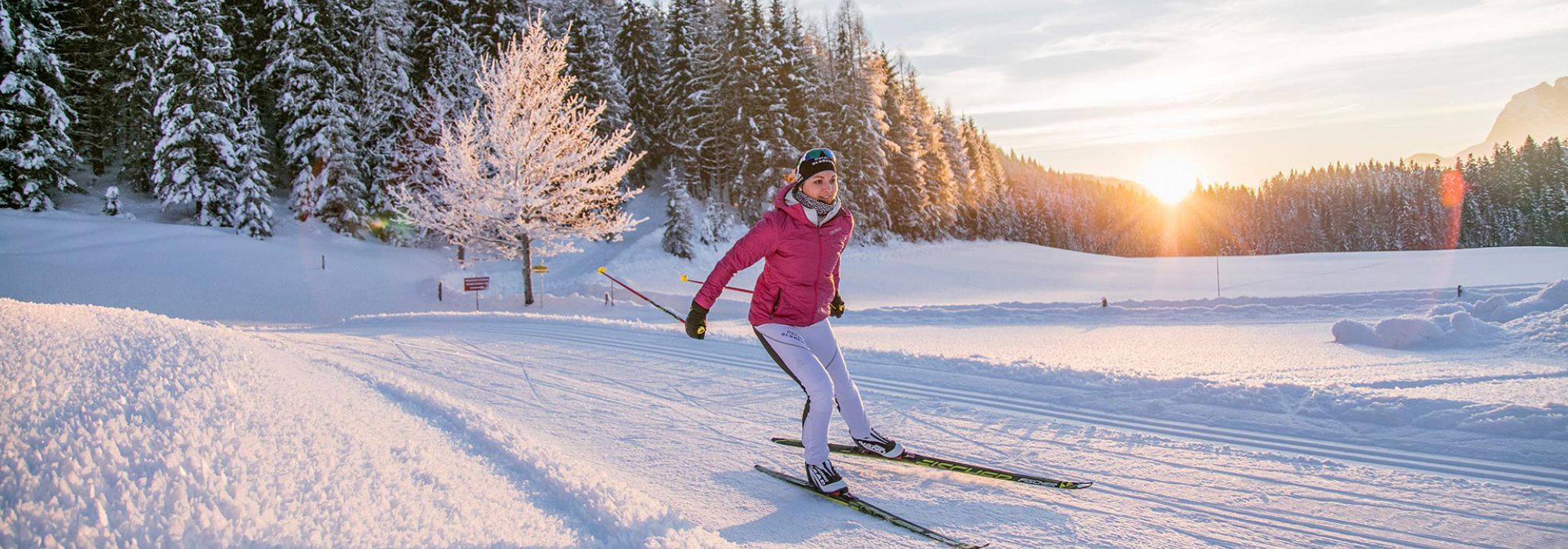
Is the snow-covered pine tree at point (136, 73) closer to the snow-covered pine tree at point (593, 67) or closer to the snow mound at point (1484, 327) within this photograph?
the snow-covered pine tree at point (593, 67)

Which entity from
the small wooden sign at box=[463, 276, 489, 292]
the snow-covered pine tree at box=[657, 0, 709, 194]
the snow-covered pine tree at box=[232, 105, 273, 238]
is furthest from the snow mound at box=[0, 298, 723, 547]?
the snow-covered pine tree at box=[657, 0, 709, 194]

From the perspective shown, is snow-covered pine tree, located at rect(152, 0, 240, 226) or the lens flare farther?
the lens flare

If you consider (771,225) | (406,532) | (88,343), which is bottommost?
(406,532)

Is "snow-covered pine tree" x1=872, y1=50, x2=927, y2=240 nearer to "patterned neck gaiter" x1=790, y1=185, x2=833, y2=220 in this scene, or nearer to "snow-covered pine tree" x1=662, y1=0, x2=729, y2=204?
"snow-covered pine tree" x1=662, y1=0, x2=729, y2=204

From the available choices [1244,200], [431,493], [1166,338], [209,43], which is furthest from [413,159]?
[1244,200]

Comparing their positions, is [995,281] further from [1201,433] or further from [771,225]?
[771,225]

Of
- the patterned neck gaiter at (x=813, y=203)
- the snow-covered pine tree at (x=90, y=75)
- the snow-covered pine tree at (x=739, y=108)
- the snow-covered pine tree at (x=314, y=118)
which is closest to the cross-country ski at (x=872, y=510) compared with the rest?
the patterned neck gaiter at (x=813, y=203)

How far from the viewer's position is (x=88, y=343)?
329 cm

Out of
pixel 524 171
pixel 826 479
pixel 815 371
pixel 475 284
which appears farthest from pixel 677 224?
pixel 826 479

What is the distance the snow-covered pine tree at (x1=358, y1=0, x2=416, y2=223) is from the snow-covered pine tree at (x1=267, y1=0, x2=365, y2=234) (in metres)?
1.07

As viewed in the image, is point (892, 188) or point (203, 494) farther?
point (892, 188)

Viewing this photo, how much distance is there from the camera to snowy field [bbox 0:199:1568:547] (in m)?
2.53

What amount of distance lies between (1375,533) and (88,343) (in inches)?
253

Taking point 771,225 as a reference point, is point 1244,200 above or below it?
above
